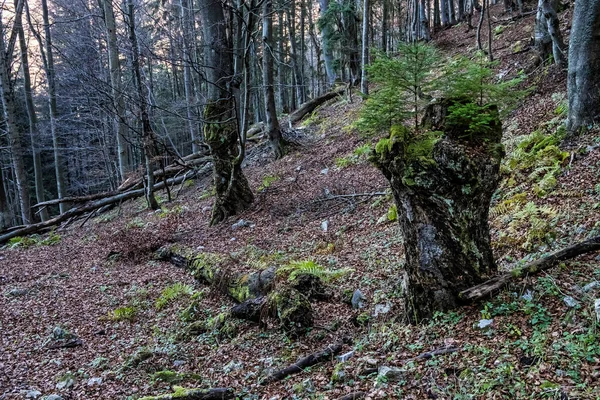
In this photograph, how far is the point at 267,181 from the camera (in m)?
11.0

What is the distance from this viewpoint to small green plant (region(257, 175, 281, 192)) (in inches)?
417

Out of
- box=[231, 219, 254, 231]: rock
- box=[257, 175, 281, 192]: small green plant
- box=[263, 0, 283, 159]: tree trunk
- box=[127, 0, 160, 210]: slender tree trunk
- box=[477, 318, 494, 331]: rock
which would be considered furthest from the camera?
box=[263, 0, 283, 159]: tree trunk

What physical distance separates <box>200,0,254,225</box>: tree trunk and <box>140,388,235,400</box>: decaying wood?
617 centimetres

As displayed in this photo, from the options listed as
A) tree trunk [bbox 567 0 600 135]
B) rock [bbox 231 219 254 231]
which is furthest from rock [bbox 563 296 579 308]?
rock [bbox 231 219 254 231]

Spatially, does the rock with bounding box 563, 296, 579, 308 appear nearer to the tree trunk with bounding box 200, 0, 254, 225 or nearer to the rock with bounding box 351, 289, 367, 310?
the rock with bounding box 351, 289, 367, 310

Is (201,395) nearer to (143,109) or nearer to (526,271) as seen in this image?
(526,271)

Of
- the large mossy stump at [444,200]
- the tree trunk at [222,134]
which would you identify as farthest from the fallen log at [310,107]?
the large mossy stump at [444,200]

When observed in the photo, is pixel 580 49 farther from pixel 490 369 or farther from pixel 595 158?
pixel 490 369

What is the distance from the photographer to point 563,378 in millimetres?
2375

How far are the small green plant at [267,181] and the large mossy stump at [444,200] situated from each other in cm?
727

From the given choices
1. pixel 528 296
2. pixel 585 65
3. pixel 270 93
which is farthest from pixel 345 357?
pixel 270 93

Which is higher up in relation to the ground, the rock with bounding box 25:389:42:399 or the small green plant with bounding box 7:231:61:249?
the small green plant with bounding box 7:231:61:249

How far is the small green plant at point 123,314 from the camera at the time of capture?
18.2 feet

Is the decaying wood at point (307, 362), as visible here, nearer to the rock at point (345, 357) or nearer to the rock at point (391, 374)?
the rock at point (345, 357)
